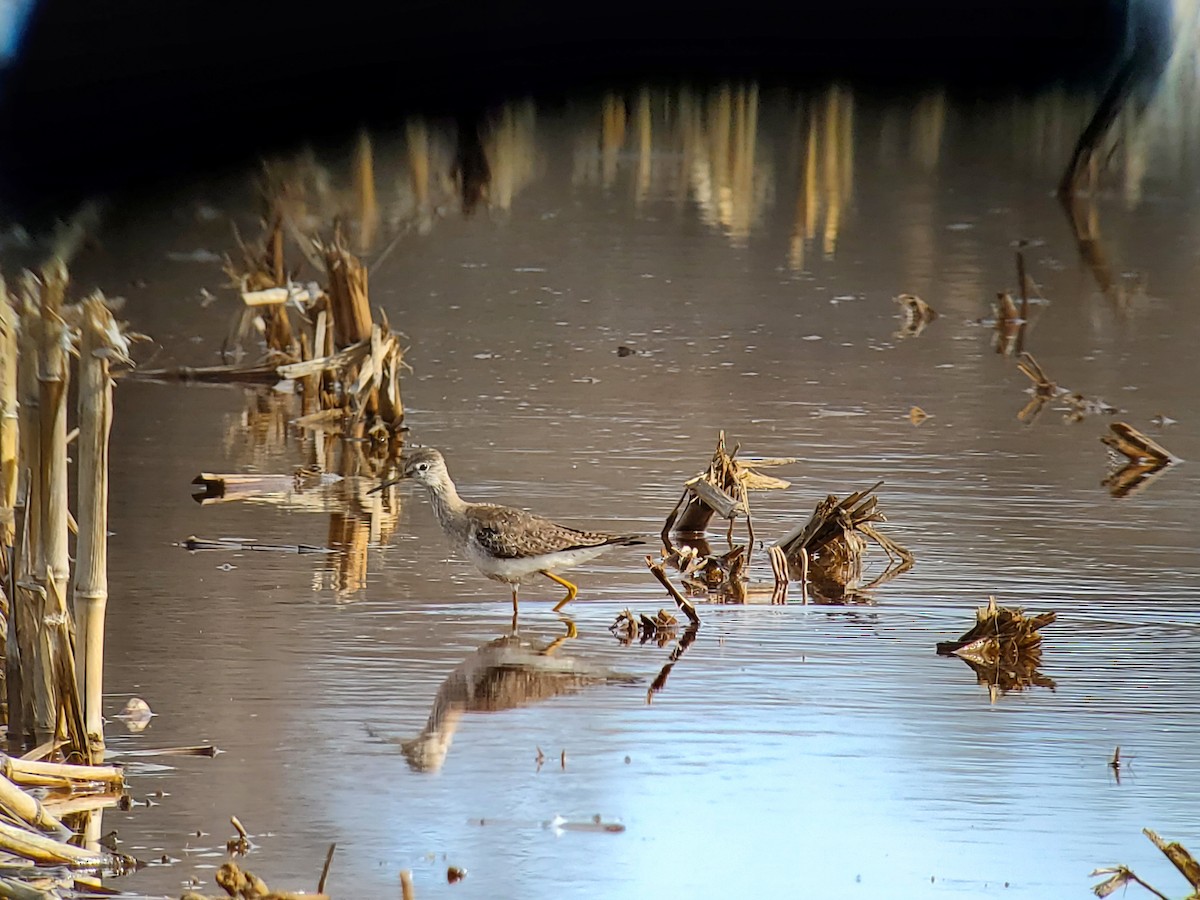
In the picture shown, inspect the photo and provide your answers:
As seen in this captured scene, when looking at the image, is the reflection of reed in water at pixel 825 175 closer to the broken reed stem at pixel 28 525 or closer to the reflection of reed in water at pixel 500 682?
the reflection of reed in water at pixel 500 682

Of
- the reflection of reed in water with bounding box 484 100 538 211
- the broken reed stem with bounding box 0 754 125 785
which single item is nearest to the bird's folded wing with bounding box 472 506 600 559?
the broken reed stem with bounding box 0 754 125 785

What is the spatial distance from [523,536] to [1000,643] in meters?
1.94

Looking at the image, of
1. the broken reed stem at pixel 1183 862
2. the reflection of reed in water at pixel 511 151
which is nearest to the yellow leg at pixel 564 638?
A: the broken reed stem at pixel 1183 862

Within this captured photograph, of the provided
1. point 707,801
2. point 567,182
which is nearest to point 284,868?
point 707,801

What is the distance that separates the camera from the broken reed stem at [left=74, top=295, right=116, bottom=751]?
6.62m

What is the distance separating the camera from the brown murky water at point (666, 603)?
6586 mm

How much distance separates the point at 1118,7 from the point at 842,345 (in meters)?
20.7

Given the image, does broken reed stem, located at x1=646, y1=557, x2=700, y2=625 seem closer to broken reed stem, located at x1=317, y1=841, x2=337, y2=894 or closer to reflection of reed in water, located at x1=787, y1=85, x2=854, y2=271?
broken reed stem, located at x1=317, y1=841, x2=337, y2=894

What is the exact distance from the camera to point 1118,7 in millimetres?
36688

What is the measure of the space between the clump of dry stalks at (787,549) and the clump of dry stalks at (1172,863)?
142 inches

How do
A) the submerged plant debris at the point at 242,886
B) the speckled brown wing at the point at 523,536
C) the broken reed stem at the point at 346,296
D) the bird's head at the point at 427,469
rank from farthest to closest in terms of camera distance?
1. the broken reed stem at the point at 346,296
2. the bird's head at the point at 427,469
3. the speckled brown wing at the point at 523,536
4. the submerged plant debris at the point at 242,886

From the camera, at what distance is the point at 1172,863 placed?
20.2 ft

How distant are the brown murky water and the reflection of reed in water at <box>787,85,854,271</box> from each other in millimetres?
1905

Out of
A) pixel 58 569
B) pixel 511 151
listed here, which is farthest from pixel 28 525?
pixel 511 151
